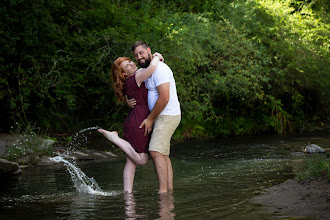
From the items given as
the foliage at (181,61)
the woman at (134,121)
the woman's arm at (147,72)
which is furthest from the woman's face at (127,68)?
the foliage at (181,61)

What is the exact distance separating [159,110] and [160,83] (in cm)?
33

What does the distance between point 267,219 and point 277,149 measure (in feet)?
31.4

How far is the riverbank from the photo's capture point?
5.44 m

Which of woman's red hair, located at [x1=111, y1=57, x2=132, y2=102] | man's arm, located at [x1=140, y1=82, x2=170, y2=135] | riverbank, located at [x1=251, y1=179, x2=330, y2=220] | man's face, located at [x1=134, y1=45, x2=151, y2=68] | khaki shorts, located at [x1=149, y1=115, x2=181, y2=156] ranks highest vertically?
man's face, located at [x1=134, y1=45, x2=151, y2=68]

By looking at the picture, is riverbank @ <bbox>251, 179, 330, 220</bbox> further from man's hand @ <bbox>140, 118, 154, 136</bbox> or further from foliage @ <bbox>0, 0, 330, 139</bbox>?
foliage @ <bbox>0, 0, 330, 139</bbox>

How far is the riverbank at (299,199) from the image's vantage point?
544cm

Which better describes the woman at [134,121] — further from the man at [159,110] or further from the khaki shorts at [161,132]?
the khaki shorts at [161,132]

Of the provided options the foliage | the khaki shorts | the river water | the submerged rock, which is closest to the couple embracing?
the khaki shorts

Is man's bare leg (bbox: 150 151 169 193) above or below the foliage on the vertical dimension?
below

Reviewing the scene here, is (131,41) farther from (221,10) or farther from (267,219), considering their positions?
(267,219)

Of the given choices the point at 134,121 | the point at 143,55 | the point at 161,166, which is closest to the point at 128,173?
the point at 161,166

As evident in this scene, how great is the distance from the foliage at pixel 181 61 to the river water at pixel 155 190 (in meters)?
3.45

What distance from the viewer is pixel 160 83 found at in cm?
684

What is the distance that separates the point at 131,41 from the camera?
15.2m
